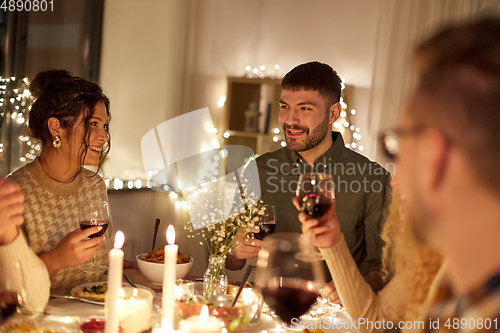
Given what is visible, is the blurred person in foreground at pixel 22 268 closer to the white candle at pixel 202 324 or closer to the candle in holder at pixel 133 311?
the candle in holder at pixel 133 311

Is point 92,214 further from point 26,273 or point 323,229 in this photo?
point 323,229

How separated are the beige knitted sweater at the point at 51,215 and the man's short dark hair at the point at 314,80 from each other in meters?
1.03

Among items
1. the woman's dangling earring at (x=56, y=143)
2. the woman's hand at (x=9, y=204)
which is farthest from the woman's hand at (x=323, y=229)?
the woman's dangling earring at (x=56, y=143)

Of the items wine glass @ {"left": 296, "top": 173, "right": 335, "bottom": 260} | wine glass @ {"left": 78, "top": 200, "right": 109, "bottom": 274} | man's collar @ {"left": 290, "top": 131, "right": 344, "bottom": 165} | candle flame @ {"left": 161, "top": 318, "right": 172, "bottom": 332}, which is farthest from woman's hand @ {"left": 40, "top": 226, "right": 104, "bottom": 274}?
man's collar @ {"left": 290, "top": 131, "right": 344, "bottom": 165}

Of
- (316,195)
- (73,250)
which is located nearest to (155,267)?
(73,250)

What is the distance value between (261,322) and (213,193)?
95.8 inches

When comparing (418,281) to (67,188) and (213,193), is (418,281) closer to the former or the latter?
(67,188)

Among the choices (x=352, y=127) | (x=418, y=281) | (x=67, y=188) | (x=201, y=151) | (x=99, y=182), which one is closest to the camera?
(x=418, y=281)

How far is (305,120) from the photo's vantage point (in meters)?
2.02

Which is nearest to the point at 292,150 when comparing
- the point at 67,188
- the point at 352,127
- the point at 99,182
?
the point at 99,182

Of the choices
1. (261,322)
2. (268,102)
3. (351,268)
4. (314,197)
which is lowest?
(261,322)

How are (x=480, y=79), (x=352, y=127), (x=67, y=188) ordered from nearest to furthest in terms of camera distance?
(x=480, y=79), (x=67, y=188), (x=352, y=127)

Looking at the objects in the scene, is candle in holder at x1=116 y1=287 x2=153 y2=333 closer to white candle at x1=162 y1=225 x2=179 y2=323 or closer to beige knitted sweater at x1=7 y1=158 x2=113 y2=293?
white candle at x1=162 y1=225 x2=179 y2=323

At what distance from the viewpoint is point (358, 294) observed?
1.09 meters
